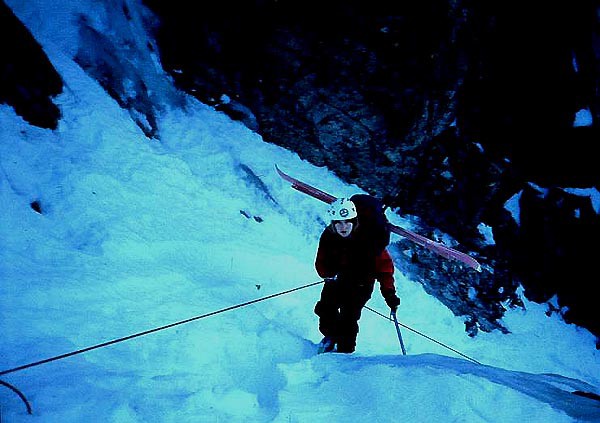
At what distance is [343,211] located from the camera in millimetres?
3490

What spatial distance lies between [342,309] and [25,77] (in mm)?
5915

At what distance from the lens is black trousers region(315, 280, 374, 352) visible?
3955mm

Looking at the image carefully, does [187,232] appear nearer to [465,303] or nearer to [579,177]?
[465,303]

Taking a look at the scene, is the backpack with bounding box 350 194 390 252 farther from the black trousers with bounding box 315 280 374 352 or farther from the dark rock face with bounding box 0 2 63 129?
the dark rock face with bounding box 0 2 63 129

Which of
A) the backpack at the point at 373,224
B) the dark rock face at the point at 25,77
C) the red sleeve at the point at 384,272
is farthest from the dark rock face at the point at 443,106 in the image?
the red sleeve at the point at 384,272

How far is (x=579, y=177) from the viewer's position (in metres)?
9.63

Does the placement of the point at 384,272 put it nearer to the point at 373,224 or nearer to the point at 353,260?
the point at 353,260

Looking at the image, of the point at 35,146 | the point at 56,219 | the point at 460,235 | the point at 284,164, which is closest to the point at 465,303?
the point at 460,235

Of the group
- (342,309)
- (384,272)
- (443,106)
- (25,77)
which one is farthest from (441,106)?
(25,77)

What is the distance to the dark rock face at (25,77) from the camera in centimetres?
515

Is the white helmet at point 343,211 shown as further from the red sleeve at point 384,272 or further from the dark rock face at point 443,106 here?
the dark rock face at point 443,106

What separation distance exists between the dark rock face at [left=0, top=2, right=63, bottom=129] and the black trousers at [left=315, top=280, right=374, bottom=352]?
4934 millimetres

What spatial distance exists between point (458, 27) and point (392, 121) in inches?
97.7

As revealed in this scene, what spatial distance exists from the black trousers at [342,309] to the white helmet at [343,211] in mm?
857
